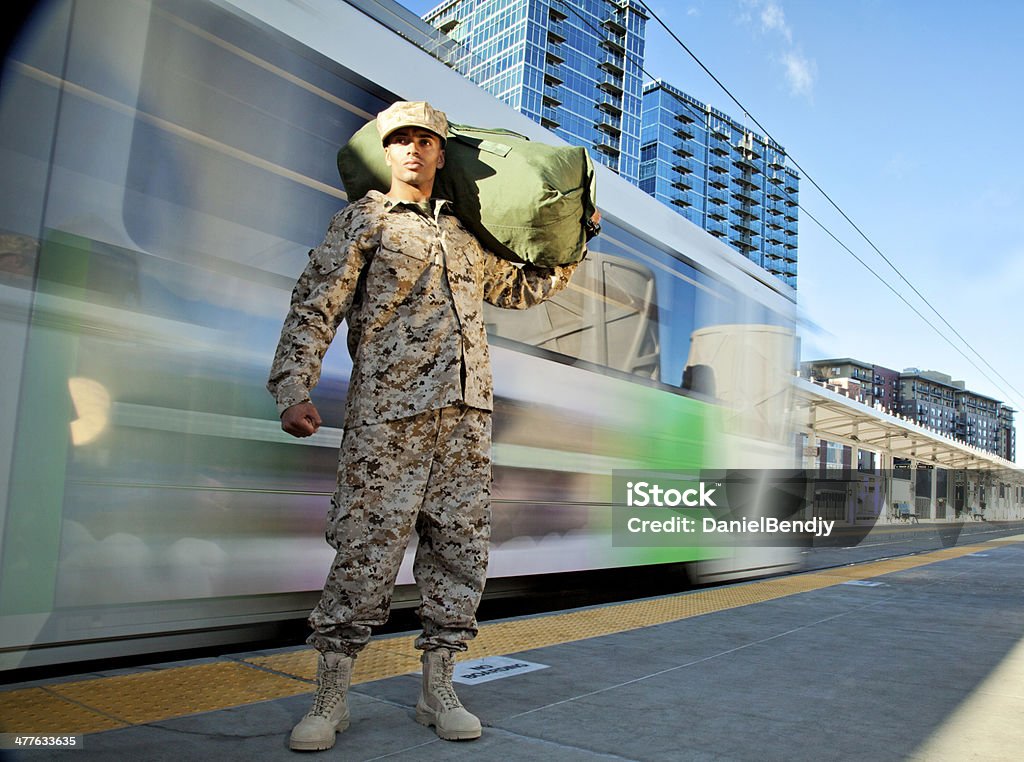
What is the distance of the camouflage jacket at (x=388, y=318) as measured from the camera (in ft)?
7.12

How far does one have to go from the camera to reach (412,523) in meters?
2.22

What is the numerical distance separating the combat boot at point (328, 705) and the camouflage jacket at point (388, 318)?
0.67 meters

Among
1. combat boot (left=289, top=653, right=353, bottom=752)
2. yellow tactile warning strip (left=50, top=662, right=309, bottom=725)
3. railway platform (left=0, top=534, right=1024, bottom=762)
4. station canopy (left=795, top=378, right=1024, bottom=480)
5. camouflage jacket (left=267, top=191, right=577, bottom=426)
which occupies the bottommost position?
yellow tactile warning strip (left=50, top=662, right=309, bottom=725)

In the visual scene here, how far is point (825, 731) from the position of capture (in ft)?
7.63

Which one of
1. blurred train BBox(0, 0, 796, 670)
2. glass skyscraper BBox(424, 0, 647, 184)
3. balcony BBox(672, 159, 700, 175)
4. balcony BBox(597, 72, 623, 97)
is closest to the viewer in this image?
blurred train BBox(0, 0, 796, 670)

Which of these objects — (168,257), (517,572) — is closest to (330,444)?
(168,257)

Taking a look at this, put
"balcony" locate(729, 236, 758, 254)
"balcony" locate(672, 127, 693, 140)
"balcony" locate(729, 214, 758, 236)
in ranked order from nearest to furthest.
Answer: "balcony" locate(672, 127, 693, 140)
"balcony" locate(729, 236, 758, 254)
"balcony" locate(729, 214, 758, 236)

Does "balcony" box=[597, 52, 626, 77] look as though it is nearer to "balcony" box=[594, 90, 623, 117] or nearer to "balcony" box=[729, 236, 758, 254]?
"balcony" box=[594, 90, 623, 117]

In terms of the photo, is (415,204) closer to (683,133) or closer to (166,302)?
(166,302)

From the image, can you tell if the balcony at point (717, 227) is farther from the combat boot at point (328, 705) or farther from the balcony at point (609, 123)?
the combat boot at point (328, 705)

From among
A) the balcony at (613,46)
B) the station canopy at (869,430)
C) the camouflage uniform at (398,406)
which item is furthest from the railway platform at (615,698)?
the balcony at (613,46)

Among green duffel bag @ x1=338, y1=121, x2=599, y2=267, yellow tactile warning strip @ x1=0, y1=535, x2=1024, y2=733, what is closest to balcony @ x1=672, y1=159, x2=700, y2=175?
yellow tactile warning strip @ x1=0, y1=535, x2=1024, y2=733

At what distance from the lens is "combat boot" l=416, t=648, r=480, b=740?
84.4 inches

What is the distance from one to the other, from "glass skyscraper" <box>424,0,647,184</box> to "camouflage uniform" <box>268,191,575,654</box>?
54.2 m
